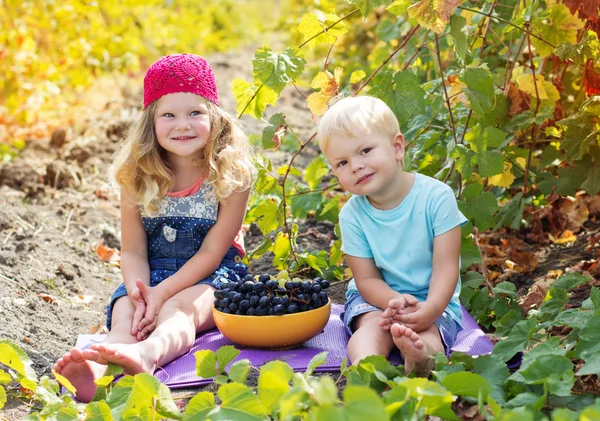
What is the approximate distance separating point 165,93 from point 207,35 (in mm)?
7616

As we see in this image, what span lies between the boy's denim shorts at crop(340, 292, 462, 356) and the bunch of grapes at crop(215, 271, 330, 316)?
10 cm

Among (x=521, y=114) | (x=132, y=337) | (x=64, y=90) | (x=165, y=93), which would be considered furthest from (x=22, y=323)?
(x=64, y=90)

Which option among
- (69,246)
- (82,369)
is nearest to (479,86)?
(82,369)

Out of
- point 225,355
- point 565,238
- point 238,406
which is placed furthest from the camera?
point 565,238

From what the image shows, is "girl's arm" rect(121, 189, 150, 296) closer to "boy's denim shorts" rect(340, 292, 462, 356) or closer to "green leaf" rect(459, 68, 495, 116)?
"boy's denim shorts" rect(340, 292, 462, 356)

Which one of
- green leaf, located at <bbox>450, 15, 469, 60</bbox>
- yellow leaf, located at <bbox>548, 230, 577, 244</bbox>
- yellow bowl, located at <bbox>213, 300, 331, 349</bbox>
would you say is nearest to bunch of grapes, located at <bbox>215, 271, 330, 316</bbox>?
yellow bowl, located at <bbox>213, 300, 331, 349</bbox>

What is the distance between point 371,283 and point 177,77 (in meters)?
1.10

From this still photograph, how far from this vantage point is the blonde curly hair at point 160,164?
9.85ft

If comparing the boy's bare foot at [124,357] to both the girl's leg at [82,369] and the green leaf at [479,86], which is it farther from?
the green leaf at [479,86]

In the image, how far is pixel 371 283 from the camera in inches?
98.0

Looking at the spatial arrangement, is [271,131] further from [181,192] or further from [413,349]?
[413,349]

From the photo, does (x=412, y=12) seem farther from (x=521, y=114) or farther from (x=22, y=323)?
(x=22, y=323)

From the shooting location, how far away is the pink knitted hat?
292cm

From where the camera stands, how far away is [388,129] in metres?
2.45
